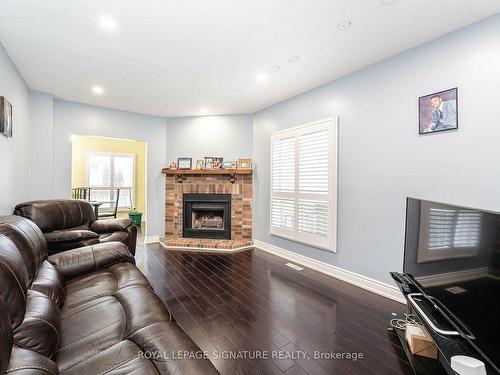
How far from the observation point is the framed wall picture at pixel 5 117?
7.40 ft

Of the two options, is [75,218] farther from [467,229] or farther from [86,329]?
[467,229]

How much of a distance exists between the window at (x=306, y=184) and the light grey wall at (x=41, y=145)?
3.64m

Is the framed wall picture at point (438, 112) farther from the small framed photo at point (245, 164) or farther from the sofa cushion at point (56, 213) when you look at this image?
the sofa cushion at point (56, 213)

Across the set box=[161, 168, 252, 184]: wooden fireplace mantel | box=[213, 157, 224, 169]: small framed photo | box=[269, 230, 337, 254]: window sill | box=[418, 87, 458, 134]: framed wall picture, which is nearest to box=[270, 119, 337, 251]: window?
box=[269, 230, 337, 254]: window sill

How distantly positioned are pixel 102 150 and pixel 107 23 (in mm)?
5303

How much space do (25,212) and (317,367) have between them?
131 inches

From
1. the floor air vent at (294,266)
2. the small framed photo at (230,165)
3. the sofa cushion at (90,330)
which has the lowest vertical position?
the floor air vent at (294,266)

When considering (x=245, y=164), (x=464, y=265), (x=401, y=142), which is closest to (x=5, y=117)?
(x=245, y=164)

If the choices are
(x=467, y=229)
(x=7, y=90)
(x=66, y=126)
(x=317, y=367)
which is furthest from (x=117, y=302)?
(x=66, y=126)

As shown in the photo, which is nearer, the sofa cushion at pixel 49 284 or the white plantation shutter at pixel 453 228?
the white plantation shutter at pixel 453 228

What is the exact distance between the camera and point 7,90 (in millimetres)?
2518

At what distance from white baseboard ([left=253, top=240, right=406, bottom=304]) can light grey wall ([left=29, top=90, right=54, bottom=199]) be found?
3826 mm

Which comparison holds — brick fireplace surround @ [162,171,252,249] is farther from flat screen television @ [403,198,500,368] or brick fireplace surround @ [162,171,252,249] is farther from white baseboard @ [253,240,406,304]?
flat screen television @ [403,198,500,368]

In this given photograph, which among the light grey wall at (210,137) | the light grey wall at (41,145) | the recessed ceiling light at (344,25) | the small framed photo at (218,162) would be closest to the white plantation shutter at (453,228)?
the recessed ceiling light at (344,25)
